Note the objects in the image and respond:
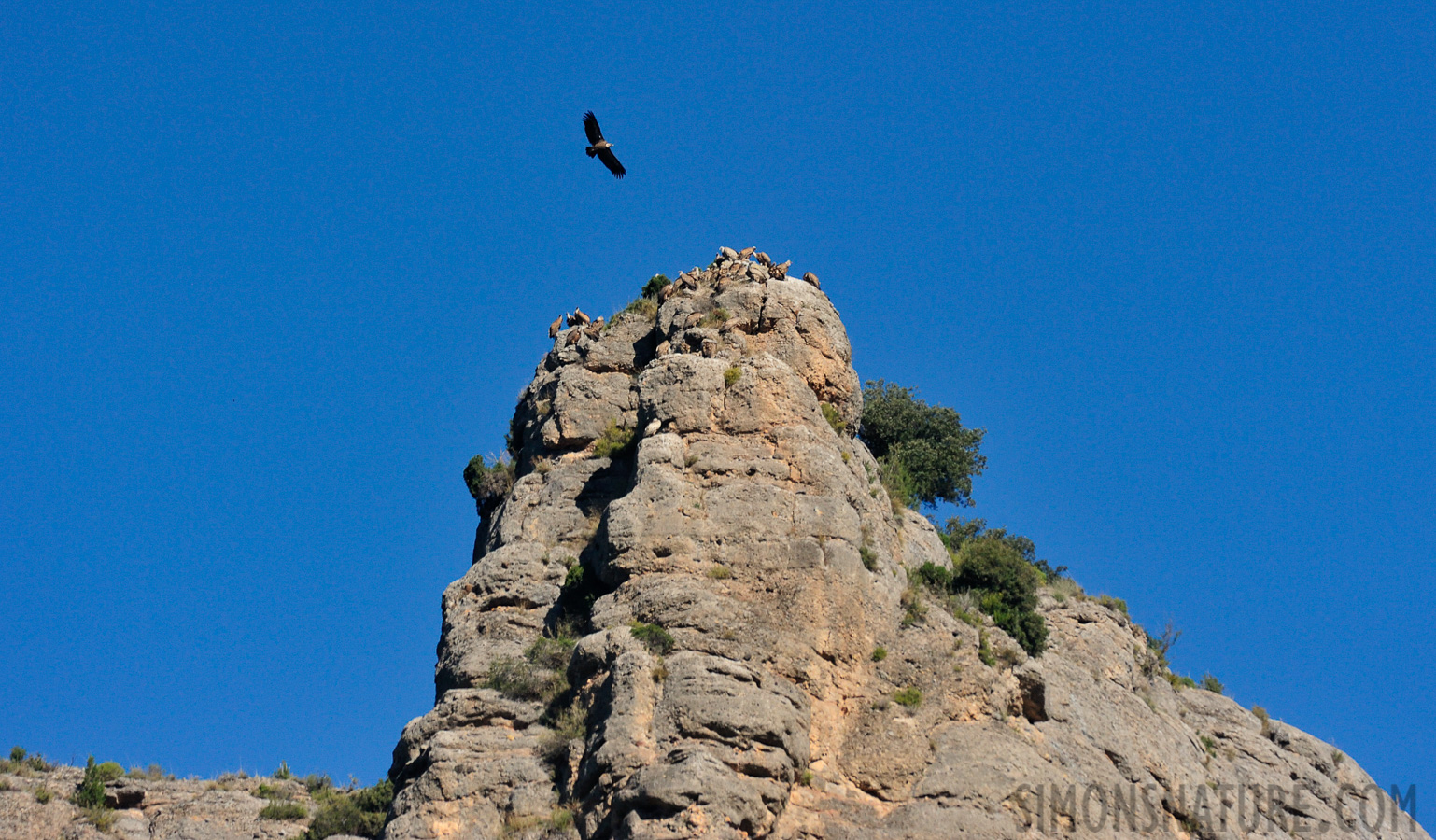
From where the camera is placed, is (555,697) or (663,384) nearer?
(555,697)

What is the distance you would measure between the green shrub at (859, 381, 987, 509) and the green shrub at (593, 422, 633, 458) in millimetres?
12830

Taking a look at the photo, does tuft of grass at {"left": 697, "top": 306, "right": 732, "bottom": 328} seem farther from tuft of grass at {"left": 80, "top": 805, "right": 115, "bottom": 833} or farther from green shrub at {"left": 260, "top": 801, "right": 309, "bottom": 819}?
tuft of grass at {"left": 80, "top": 805, "right": 115, "bottom": 833}

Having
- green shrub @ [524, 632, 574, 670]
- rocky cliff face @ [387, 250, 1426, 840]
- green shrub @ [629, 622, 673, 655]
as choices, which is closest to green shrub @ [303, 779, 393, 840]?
rocky cliff face @ [387, 250, 1426, 840]

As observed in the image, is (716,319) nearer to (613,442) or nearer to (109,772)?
(613,442)

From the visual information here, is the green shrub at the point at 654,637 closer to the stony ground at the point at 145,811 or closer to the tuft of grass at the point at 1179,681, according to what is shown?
the stony ground at the point at 145,811

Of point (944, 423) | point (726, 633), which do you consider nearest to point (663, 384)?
point (726, 633)

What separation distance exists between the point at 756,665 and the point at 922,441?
849 inches

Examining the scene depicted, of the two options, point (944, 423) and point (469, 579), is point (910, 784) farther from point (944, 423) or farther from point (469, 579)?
point (944, 423)

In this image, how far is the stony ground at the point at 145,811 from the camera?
33375 millimetres

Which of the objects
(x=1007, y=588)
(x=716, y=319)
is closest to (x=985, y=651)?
(x=1007, y=588)

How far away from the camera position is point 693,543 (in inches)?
1187

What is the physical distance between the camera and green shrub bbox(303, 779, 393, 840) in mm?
30219

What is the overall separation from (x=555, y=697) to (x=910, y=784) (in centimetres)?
651

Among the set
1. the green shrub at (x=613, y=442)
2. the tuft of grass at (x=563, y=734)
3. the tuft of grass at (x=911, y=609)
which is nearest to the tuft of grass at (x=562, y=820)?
the tuft of grass at (x=563, y=734)
